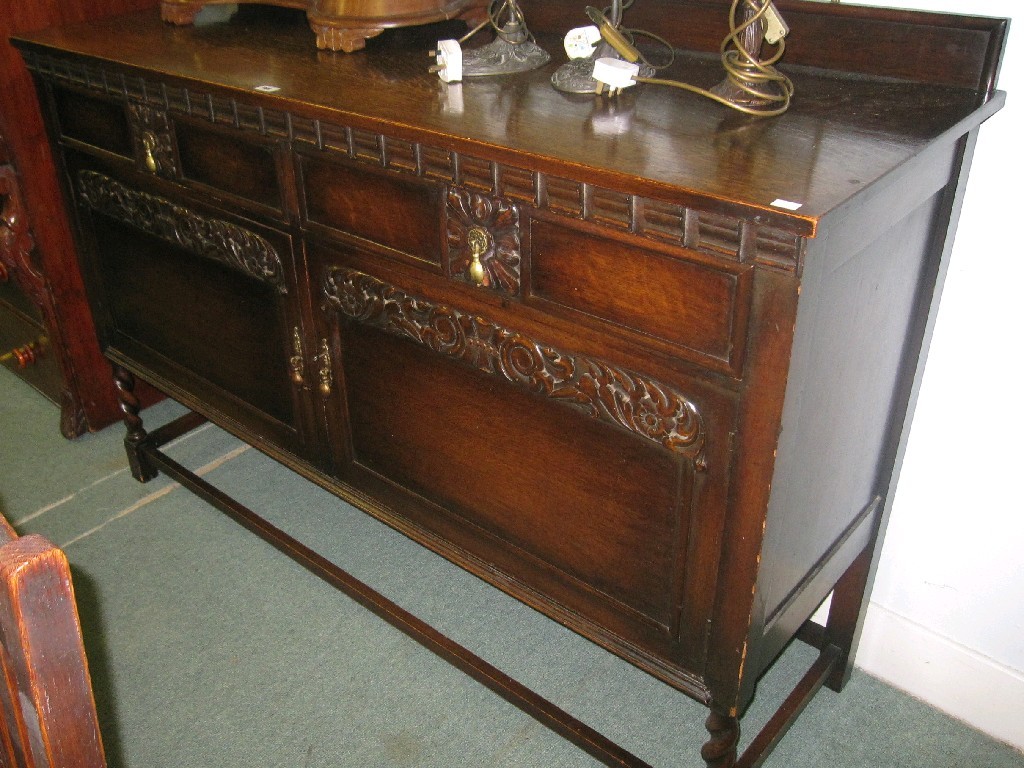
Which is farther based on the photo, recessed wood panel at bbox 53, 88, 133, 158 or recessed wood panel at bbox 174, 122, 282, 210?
recessed wood panel at bbox 53, 88, 133, 158

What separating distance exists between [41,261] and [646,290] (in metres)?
1.98

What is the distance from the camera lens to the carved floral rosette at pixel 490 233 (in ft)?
4.16

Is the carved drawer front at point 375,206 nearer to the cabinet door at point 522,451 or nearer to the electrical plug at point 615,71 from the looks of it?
the cabinet door at point 522,451

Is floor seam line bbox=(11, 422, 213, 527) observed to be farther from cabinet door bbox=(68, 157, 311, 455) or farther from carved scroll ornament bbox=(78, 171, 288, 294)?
carved scroll ornament bbox=(78, 171, 288, 294)

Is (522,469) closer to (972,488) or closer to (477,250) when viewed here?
(477,250)

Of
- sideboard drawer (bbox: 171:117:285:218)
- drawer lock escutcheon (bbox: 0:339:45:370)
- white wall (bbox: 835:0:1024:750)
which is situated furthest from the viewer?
drawer lock escutcheon (bbox: 0:339:45:370)

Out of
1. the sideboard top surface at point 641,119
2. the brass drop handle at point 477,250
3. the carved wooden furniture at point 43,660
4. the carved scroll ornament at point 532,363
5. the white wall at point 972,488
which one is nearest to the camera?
the carved wooden furniture at point 43,660

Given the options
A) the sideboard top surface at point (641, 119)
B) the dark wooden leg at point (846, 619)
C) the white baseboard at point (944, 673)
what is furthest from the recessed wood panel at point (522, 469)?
the white baseboard at point (944, 673)

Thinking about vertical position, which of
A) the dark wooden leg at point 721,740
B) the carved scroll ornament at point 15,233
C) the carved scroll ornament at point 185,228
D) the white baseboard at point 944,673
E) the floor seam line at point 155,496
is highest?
the carved scroll ornament at point 185,228

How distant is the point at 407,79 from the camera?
1.54 metres

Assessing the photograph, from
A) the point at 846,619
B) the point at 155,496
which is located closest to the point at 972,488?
the point at 846,619

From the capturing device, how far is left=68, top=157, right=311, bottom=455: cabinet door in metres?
1.74

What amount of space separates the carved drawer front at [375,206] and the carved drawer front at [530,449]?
79 mm

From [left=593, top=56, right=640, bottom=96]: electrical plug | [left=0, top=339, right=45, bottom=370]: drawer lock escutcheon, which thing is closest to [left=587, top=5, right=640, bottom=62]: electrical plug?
[left=593, top=56, right=640, bottom=96]: electrical plug
